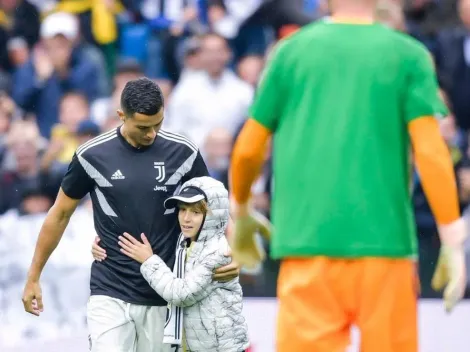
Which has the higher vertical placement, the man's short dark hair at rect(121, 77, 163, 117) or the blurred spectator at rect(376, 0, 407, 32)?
the blurred spectator at rect(376, 0, 407, 32)

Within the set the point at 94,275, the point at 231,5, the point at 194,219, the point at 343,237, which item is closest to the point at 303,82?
the point at 343,237

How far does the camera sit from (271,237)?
4852 mm

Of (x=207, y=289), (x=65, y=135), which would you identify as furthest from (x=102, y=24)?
(x=207, y=289)

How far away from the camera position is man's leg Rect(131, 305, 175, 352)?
21.1 feet

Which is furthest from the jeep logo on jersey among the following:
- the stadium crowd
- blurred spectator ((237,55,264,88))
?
blurred spectator ((237,55,264,88))

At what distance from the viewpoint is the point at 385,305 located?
14.9 feet

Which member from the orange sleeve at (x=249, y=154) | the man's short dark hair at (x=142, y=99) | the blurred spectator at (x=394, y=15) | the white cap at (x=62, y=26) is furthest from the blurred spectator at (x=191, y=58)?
the orange sleeve at (x=249, y=154)

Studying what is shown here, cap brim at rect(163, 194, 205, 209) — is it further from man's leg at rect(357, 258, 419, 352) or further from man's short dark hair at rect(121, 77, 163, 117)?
man's leg at rect(357, 258, 419, 352)

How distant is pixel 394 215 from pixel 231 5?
298 inches

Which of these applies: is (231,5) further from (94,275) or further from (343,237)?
(343,237)

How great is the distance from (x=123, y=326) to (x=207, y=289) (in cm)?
51

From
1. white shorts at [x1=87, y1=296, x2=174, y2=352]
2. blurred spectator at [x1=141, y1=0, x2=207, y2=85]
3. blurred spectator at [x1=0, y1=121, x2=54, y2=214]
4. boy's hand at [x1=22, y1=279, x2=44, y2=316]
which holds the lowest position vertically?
white shorts at [x1=87, y1=296, x2=174, y2=352]

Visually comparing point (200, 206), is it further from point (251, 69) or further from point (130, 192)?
point (251, 69)

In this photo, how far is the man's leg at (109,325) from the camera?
6.32m
